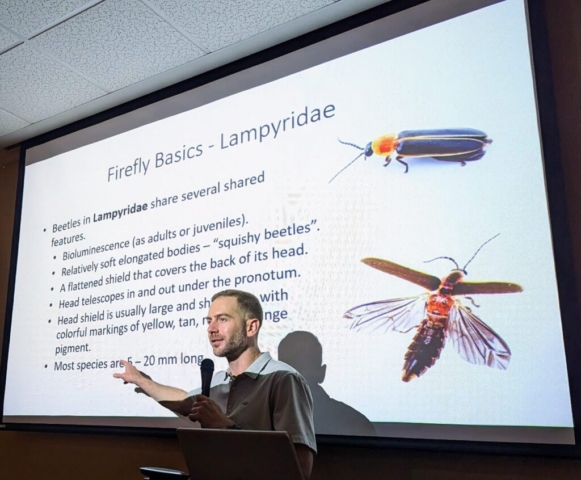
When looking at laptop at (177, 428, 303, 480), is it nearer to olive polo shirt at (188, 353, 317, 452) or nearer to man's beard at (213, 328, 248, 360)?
olive polo shirt at (188, 353, 317, 452)

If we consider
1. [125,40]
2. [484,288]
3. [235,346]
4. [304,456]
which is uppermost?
[125,40]

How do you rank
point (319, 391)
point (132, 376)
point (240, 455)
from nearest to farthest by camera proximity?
point (240, 455) → point (319, 391) → point (132, 376)

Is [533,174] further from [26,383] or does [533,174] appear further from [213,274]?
[26,383]

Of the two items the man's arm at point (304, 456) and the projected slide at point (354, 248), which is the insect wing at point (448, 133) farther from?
the man's arm at point (304, 456)

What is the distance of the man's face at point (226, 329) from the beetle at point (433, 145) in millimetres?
698

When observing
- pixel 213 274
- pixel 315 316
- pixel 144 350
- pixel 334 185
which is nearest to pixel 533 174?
pixel 334 185

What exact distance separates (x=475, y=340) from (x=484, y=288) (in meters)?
0.16

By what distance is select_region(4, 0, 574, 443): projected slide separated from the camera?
1666 millimetres

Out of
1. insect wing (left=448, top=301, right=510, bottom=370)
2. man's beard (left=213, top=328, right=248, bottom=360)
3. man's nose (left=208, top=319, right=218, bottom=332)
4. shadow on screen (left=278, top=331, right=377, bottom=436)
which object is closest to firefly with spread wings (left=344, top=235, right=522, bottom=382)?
insect wing (left=448, top=301, right=510, bottom=370)

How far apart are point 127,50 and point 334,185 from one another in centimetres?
113

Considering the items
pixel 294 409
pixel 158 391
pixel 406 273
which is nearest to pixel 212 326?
pixel 158 391

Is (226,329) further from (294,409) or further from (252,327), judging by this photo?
(294,409)

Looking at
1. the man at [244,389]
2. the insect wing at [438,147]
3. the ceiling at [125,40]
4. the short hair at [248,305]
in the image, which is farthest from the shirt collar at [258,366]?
the ceiling at [125,40]

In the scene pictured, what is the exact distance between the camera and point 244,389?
6.18 feet
